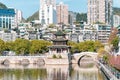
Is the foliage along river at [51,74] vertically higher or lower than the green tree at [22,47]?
lower

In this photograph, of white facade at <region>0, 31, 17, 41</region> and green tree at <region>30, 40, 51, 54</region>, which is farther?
white facade at <region>0, 31, 17, 41</region>

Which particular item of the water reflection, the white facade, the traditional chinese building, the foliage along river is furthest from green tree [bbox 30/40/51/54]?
the white facade

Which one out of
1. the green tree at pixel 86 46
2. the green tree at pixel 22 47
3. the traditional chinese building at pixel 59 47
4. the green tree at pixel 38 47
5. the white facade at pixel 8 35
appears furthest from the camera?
the white facade at pixel 8 35

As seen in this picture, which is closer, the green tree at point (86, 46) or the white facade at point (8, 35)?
the green tree at point (86, 46)

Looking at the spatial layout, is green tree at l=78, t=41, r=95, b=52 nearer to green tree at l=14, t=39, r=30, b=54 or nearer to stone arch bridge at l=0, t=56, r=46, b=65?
green tree at l=14, t=39, r=30, b=54

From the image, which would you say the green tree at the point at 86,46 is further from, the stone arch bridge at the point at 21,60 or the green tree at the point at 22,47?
the stone arch bridge at the point at 21,60

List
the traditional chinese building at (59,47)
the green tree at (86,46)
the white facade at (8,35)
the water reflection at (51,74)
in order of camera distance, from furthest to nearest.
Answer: the white facade at (8,35) < the green tree at (86,46) < the traditional chinese building at (59,47) < the water reflection at (51,74)

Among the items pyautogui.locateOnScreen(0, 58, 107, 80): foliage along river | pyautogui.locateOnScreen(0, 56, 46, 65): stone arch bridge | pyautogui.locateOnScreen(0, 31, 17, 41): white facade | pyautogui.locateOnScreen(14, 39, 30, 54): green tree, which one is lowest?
pyautogui.locateOnScreen(0, 58, 107, 80): foliage along river

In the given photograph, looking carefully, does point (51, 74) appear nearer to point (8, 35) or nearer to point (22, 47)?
point (22, 47)

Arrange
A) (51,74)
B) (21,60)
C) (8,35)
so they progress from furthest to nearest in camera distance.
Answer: (8,35)
(21,60)
(51,74)

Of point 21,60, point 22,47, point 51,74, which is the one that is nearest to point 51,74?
point 51,74

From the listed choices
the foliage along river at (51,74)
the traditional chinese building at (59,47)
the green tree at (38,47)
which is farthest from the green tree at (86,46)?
the foliage along river at (51,74)

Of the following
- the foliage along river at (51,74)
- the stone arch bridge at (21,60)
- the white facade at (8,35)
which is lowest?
the foliage along river at (51,74)

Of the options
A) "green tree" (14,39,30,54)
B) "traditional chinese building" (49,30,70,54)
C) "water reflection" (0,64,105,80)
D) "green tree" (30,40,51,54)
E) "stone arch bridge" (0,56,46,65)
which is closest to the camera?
"water reflection" (0,64,105,80)
